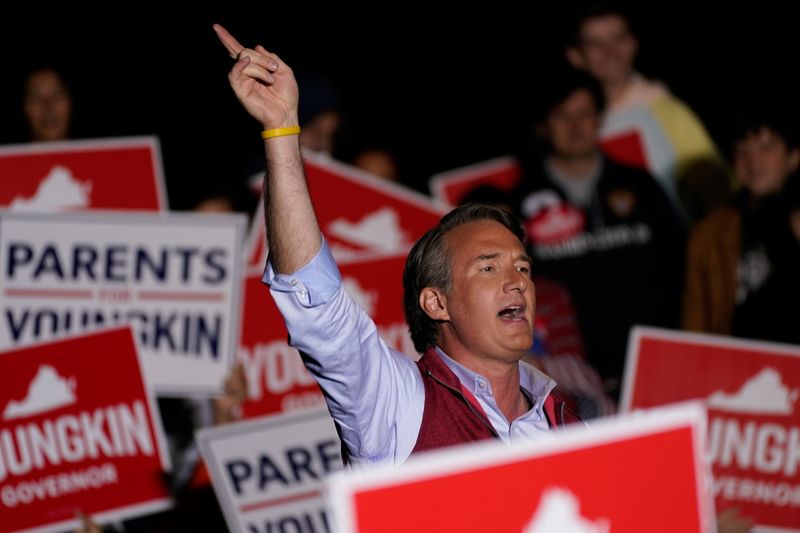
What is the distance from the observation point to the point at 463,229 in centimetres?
290

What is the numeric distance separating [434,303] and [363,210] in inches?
111

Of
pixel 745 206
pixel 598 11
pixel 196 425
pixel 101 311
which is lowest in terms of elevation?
pixel 196 425

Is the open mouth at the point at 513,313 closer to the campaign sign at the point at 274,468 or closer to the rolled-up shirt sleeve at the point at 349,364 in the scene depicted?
the rolled-up shirt sleeve at the point at 349,364

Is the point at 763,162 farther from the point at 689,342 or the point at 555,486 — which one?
the point at 555,486

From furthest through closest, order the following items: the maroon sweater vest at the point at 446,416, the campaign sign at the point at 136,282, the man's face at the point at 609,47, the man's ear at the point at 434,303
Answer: the man's face at the point at 609,47, the campaign sign at the point at 136,282, the man's ear at the point at 434,303, the maroon sweater vest at the point at 446,416

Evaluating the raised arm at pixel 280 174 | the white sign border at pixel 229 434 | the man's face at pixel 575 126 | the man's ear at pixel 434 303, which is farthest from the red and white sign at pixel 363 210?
the raised arm at pixel 280 174

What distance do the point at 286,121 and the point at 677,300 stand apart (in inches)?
134

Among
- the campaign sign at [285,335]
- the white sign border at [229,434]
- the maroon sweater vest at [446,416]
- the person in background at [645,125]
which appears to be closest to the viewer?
the maroon sweater vest at [446,416]

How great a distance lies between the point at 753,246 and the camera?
536cm

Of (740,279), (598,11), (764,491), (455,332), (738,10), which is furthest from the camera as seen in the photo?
(738,10)

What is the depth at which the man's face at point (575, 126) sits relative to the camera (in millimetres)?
5766

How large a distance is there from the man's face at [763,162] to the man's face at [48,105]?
8.57 ft

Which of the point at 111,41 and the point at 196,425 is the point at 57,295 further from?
the point at 111,41

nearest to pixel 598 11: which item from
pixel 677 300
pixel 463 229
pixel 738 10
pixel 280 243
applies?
pixel 738 10
